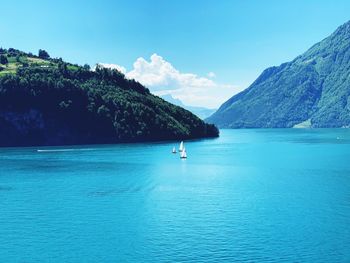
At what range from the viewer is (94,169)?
163000 mm

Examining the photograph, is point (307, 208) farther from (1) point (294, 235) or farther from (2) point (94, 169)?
(2) point (94, 169)

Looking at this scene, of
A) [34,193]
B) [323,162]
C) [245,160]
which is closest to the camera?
[34,193]

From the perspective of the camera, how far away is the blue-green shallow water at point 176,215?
66000 mm

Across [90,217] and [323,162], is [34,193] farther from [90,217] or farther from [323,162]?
[323,162]

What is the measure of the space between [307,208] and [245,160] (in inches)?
3971

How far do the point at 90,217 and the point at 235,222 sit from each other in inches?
1111

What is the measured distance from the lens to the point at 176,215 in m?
87.6

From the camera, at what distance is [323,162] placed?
577ft

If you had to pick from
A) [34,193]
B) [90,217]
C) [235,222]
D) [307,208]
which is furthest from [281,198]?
[34,193]

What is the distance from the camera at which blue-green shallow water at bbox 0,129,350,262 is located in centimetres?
6600

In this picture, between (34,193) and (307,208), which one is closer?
(307,208)

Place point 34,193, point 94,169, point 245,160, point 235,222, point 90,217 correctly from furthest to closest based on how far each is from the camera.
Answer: point 245,160 < point 94,169 < point 34,193 < point 90,217 < point 235,222

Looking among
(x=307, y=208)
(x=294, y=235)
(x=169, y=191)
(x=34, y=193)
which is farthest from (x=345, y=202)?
(x=34, y=193)

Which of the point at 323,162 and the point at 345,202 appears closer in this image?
the point at 345,202
